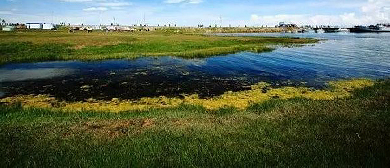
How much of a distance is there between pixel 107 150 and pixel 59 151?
5.21 ft

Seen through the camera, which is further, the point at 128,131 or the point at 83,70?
the point at 83,70

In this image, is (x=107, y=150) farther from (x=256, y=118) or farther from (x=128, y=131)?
(x=256, y=118)

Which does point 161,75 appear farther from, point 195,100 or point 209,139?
point 209,139

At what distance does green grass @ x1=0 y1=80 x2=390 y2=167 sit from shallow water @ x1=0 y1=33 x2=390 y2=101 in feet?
46.0

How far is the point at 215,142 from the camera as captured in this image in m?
12.0

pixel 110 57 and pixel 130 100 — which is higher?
pixel 110 57

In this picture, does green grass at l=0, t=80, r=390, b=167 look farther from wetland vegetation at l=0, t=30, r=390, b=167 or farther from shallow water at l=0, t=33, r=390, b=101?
shallow water at l=0, t=33, r=390, b=101

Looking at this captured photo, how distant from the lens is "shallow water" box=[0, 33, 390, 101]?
31.4m

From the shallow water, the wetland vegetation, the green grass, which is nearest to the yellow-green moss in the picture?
the wetland vegetation

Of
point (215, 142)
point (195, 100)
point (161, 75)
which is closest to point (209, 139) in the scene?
point (215, 142)

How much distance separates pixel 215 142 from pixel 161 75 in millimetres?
28270

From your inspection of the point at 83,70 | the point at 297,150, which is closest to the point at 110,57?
the point at 83,70

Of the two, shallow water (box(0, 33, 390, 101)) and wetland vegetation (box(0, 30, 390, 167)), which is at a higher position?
shallow water (box(0, 33, 390, 101))

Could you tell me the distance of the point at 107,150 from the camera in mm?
11375
